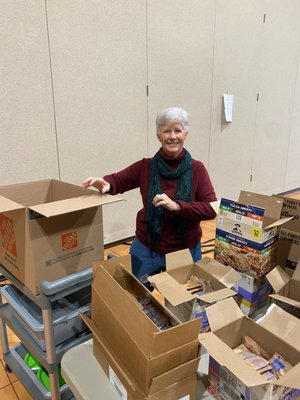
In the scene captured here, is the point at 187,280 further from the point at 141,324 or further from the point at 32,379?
the point at 32,379

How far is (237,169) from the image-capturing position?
4.20 metres

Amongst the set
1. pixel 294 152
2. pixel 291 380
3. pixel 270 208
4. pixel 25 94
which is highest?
pixel 25 94

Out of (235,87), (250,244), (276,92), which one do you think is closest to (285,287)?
(250,244)

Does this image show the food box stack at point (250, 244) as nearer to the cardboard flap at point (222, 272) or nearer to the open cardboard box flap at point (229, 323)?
the cardboard flap at point (222, 272)

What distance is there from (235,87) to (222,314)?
356 centimetres

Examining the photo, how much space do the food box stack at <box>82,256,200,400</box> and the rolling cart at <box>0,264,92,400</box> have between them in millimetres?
299

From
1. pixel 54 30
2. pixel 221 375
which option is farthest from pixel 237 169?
pixel 221 375

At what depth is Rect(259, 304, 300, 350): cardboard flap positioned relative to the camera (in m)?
0.74

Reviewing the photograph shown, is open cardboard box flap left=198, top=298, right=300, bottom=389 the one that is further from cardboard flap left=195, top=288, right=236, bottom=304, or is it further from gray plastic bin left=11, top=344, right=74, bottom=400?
gray plastic bin left=11, top=344, right=74, bottom=400

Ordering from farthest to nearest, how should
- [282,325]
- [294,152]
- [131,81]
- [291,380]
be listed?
[294,152] → [131,81] → [282,325] → [291,380]

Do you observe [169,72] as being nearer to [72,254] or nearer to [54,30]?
[54,30]

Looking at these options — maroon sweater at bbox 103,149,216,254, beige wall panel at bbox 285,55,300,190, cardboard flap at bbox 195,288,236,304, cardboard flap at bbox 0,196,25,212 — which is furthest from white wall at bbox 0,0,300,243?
cardboard flap at bbox 195,288,236,304

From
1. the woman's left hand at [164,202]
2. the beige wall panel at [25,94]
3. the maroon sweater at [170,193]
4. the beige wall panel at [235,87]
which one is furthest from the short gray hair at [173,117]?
the beige wall panel at [235,87]

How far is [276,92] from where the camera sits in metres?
4.43
